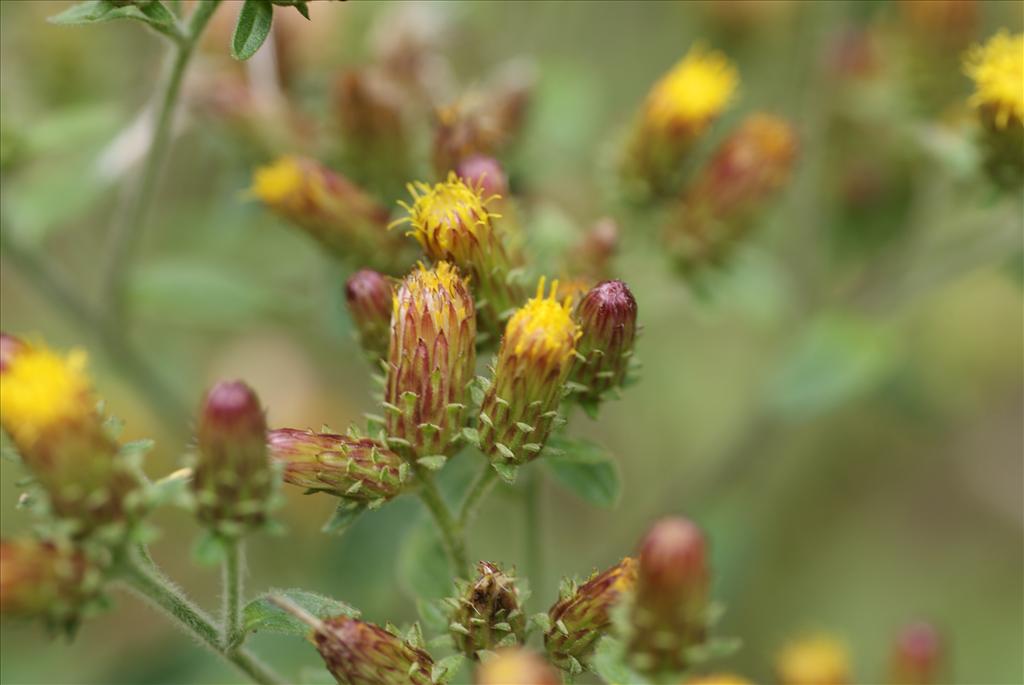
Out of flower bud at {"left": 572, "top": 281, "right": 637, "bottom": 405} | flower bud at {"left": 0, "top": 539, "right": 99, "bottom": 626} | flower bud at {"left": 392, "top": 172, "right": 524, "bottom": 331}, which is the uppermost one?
flower bud at {"left": 392, "top": 172, "right": 524, "bottom": 331}

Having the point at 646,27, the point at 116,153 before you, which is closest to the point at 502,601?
the point at 116,153

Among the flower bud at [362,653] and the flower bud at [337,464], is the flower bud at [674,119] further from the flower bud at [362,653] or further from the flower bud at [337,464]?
the flower bud at [362,653]

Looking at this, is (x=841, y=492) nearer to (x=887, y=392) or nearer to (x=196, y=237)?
(x=887, y=392)

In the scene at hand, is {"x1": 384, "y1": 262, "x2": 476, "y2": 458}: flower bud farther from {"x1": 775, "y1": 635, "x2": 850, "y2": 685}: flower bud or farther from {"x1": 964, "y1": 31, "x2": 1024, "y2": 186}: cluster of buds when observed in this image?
{"x1": 964, "y1": 31, "x2": 1024, "y2": 186}: cluster of buds

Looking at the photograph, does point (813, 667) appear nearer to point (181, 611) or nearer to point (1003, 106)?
point (1003, 106)

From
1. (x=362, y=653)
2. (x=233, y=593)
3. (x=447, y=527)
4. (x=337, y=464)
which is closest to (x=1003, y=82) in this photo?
(x=447, y=527)

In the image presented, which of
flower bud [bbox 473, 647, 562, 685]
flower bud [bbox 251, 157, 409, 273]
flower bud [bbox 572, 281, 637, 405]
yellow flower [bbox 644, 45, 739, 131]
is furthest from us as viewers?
yellow flower [bbox 644, 45, 739, 131]

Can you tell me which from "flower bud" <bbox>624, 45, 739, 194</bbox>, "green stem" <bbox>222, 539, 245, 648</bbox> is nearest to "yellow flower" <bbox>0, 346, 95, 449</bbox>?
"green stem" <bbox>222, 539, 245, 648</bbox>
